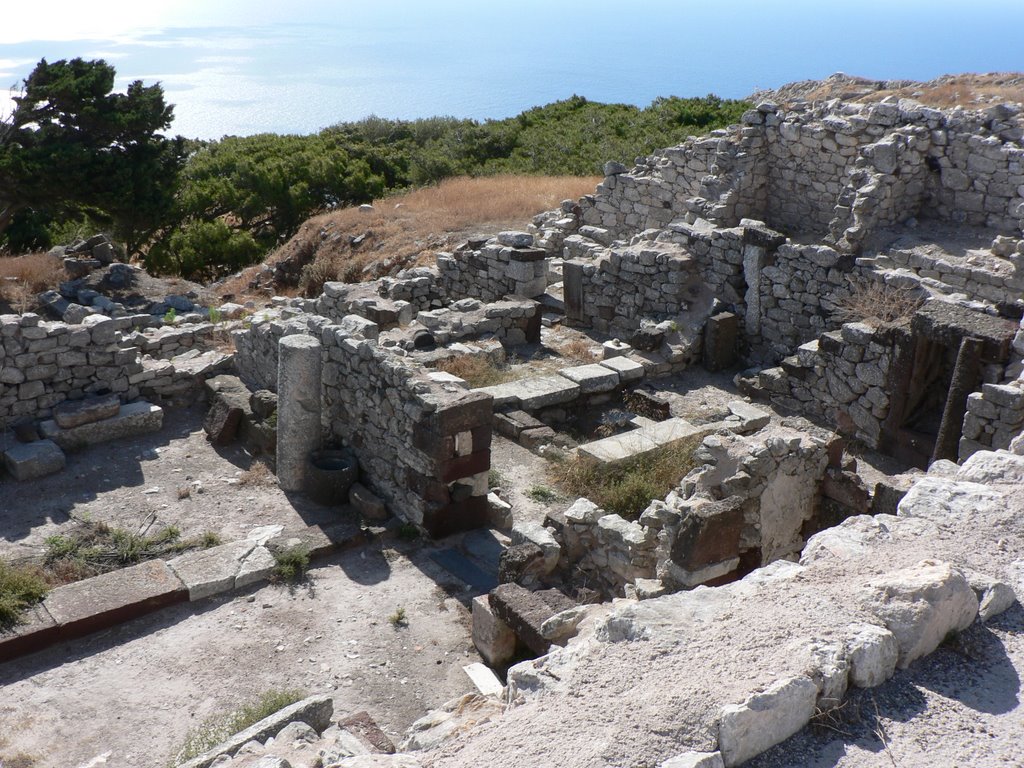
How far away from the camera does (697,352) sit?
14.4m

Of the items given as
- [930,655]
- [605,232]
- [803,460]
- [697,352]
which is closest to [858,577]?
[930,655]

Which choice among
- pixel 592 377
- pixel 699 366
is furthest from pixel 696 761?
pixel 699 366

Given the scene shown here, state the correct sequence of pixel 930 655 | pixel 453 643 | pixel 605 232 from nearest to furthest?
pixel 930 655, pixel 453 643, pixel 605 232

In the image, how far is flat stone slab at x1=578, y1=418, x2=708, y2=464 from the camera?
1080 cm

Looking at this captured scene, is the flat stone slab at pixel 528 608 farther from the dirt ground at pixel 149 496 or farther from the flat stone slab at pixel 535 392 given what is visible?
the flat stone slab at pixel 535 392

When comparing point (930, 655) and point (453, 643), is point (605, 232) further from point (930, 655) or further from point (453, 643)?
point (930, 655)

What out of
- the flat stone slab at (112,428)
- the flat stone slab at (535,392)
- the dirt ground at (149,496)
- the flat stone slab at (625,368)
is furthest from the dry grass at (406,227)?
Answer: the dirt ground at (149,496)

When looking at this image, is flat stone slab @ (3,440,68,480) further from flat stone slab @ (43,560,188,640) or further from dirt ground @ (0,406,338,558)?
flat stone slab @ (43,560,188,640)

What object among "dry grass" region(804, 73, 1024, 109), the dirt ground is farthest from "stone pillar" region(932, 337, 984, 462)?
"dry grass" region(804, 73, 1024, 109)

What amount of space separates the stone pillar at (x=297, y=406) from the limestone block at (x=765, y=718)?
6985mm

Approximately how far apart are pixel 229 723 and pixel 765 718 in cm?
433

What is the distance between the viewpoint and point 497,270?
53.3ft

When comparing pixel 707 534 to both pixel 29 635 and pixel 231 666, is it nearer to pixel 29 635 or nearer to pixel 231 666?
pixel 231 666

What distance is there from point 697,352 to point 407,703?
8.47m
